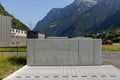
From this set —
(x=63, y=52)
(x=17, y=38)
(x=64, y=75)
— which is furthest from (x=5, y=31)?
(x=64, y=75)

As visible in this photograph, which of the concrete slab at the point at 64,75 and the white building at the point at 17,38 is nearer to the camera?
the concrete slab at the point at 64,75

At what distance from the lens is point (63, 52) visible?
79.9ft

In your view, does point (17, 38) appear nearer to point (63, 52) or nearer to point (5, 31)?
point (5, 31)

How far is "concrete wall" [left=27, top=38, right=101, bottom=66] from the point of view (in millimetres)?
24219

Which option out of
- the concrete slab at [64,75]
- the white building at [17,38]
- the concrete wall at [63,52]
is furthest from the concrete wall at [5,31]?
the concrete slab at [64,75]

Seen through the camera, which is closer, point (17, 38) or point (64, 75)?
point (64, 75)

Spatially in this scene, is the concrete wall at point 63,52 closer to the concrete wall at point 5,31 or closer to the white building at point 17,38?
the concrete wall at point 5,31

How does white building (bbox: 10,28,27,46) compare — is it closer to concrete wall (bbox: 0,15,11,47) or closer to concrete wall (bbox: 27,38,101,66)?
concrete wall (bbox: 0,15,11,47)

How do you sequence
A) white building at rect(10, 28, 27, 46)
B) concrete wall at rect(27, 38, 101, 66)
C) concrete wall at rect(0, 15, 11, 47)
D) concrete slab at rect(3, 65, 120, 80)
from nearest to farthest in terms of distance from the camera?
1. concrete slab at rect(3, 65, 120, 80)
2. concrete wall at rect(27, 38, 101, 66)
3. concrete wall at rect(0, 15, 11, 47)
4. white building at rect(10, 28, 27, 46)

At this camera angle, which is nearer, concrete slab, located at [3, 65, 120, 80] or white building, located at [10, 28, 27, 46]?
concrete slab, located at [3, 65, 120, 80]

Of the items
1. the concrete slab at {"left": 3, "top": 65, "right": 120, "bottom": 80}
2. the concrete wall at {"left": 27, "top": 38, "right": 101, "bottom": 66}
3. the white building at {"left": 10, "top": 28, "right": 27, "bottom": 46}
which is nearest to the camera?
the concrete slab at {"left": 3, "top": 65, "right": 120, "bottom": 80}

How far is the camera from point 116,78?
640 inches

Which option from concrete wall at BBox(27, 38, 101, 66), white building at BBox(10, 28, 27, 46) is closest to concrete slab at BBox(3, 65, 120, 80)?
concrete wall at BBox(27, 38, 101, 66)

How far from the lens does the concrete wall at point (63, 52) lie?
24.2m
